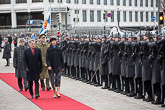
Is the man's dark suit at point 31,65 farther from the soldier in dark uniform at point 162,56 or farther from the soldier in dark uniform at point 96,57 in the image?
the soldier in dark uniform at point 162,56

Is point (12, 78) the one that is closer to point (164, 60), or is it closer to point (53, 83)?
point (53, 83)

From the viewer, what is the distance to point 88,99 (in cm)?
1595

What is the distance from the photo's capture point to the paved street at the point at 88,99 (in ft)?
46.4

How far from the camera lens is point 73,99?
52.4 feet

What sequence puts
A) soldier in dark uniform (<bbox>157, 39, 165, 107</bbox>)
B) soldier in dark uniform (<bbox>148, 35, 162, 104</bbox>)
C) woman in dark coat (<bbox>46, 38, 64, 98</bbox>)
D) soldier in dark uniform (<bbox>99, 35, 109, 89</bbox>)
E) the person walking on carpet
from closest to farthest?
soldier in dark uniform (<bbox>157, 39, 165, 107</bbox>), soldier in dark uniform (<bbox>148, 35, 162, 104</bbox>), the person walking on carpet, woman in dark coat (<bbox>46, 38, 64, 98</bbox>), soldier in dark uniform (<bbox>99, 35, 109, 89</bbox>)

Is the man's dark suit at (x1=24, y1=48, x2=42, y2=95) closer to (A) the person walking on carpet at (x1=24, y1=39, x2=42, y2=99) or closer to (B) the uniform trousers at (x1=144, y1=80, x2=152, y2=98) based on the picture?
(A) the person walking on carpet at (x1=24, y1=39, x2=42, y2=99)

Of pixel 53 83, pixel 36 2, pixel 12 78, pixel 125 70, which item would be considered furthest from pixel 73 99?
pixel 36 2

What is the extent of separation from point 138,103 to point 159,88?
2.62ft

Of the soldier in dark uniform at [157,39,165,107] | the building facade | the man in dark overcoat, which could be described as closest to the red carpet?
the man in dark overcoat

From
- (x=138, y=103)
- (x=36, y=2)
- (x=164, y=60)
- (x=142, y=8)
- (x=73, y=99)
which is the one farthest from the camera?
(x=142, y=8)

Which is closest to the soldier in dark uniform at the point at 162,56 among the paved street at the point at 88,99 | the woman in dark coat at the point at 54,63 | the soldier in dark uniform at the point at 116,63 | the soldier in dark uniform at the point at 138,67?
the paved street at the point at 88,99

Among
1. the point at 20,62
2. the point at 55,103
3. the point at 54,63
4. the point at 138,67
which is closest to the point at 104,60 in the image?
the point at 54,63

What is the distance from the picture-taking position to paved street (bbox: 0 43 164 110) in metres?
14.1

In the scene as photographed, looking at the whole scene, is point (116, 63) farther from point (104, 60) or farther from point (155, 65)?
point (155, 65)
